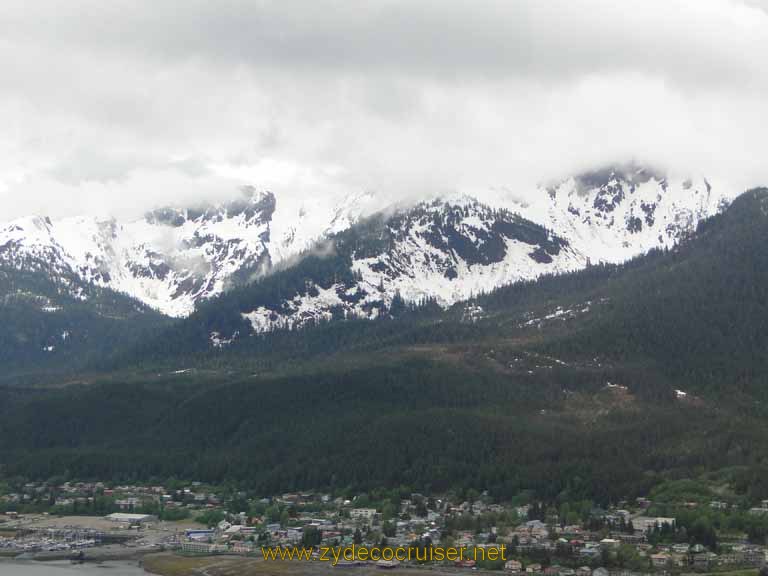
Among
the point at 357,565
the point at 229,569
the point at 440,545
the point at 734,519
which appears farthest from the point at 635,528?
the point at 229,569

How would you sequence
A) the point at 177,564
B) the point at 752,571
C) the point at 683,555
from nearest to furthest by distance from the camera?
1. the point at 752,571
2. the point at 683,555
3. the point at 177,564

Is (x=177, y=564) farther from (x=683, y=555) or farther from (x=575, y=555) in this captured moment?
(x=683, y=555)

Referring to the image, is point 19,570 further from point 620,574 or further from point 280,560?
point 620,574

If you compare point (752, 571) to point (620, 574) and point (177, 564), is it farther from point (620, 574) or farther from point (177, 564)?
point (177, 564)

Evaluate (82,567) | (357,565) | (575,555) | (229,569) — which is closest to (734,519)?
(575,555)

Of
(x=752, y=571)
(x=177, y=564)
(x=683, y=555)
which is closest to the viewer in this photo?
(x=752, y=571)

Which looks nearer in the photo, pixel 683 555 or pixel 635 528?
pixel 683 555

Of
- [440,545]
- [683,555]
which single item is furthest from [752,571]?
[440,545]

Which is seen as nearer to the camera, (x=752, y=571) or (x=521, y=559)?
(x=752, y=571)
